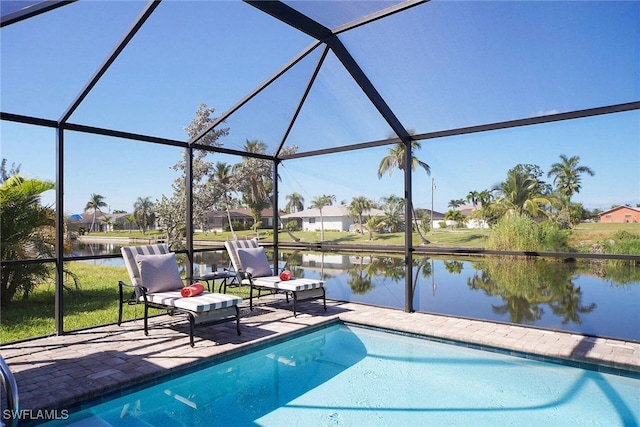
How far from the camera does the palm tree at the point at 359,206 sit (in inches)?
933

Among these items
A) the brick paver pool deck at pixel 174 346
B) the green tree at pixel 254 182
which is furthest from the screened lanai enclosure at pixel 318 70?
the green tree at pixel 254 182

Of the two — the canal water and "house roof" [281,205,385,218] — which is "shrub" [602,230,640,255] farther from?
"house roof" [281,205,385,218]

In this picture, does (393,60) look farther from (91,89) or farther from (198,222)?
(198,222)

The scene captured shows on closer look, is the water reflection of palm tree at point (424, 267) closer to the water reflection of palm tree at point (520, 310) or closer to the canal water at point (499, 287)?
the canal water at point (499, 287)

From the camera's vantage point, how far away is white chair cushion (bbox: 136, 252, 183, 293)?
16.9 feet

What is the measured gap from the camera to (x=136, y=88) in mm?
8492

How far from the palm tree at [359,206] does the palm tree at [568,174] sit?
9692 mm

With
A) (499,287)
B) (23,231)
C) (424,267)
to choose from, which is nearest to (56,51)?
(23,231)

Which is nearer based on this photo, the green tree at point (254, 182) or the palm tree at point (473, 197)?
the green tree at point (254, 182)

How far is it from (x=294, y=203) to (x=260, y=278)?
21.1m

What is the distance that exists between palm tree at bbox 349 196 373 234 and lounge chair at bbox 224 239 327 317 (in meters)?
17.2

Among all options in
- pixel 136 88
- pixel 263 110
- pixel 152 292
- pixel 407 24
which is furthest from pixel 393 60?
pixel 136 88

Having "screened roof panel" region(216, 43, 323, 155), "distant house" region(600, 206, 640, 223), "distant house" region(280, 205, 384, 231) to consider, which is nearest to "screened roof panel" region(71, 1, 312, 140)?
"screened roof panel" region(216, 43, 323, 155)

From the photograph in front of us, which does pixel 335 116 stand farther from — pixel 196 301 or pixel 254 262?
pixel 196 301
